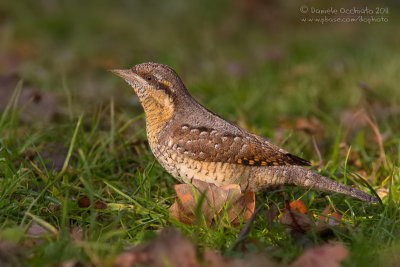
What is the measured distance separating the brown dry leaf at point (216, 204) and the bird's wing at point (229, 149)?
34 cm

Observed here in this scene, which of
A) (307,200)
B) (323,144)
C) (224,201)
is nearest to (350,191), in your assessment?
(307,200)

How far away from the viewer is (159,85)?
3912 millimetres

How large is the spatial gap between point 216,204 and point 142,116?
5.79 feet

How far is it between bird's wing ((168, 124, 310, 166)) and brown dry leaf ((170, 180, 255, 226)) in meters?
0.34

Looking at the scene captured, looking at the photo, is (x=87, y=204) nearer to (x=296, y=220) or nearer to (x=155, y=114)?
(x=155, y=114)

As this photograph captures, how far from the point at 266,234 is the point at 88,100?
3682 mm

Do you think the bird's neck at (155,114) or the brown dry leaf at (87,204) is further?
the bird's neck at (155,114)

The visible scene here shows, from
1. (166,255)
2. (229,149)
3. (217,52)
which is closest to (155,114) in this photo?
(229,149)

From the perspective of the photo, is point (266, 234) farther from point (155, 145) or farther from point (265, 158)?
point (155, 145)

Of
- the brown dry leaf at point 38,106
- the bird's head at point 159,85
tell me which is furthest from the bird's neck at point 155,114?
the brown dry leaf at point 38,106

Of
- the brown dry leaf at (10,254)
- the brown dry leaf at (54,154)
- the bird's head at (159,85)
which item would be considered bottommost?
the brown dry leaf at (54,154)

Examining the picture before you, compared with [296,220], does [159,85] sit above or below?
above

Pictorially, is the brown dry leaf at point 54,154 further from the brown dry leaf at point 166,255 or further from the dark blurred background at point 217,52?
the brown dry leaf at point 166,255

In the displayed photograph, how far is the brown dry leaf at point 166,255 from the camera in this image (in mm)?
2412
